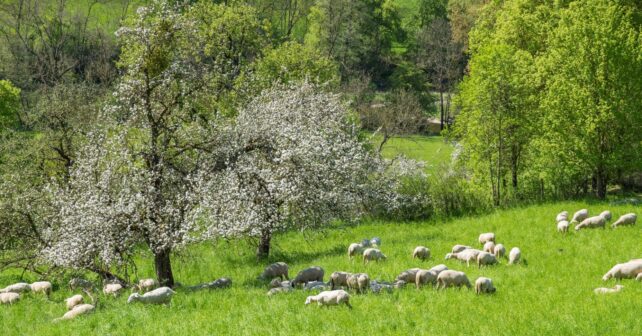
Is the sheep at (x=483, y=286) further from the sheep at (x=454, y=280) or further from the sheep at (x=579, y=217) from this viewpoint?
the sheep at (x=579, y=217)

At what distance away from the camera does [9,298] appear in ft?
73.8

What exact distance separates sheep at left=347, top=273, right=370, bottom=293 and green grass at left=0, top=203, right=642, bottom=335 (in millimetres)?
1089

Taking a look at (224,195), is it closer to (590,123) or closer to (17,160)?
(17,160)

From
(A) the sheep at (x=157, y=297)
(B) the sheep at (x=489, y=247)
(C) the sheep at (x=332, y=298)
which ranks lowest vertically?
(B) the sheep at (x=489, y=247)

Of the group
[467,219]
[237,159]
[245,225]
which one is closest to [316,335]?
[245,225]

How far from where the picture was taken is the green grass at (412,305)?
1420 cm

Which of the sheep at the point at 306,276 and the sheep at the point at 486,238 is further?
the sheep at the point at 486,238

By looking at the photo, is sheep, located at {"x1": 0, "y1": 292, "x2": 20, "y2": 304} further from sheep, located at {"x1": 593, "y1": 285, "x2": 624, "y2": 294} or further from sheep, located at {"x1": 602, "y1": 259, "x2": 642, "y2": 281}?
sheep, located at {"x1": 602, "y1": 259, "x2": 642, "y2": 281}

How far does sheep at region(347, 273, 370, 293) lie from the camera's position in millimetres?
18188

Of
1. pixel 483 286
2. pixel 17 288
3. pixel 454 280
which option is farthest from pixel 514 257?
pixel 17 288

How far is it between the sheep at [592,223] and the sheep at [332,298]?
1414 centimetres

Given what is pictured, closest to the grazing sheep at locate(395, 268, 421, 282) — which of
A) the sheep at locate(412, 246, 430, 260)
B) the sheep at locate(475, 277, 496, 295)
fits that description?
the sheep at locate(475, 277, 496, 295)

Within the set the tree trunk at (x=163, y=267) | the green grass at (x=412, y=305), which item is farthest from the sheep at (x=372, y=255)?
the tree trunk at (x=163, y=267)

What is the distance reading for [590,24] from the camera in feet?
109
